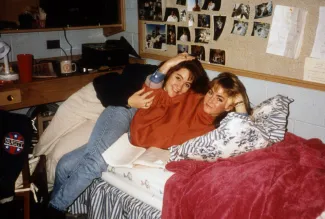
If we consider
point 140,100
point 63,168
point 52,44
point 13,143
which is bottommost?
point 63,168

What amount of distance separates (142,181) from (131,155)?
19 centimetres

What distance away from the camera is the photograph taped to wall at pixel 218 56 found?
6.86 ft

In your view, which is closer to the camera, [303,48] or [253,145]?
[253,145]

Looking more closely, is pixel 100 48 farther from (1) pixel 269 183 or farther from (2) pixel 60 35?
(1) pixel 269 183

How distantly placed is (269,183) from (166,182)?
426 mm

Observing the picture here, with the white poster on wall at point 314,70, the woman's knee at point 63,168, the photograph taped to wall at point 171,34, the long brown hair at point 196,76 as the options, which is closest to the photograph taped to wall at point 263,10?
the white poster on wall at point 314,70

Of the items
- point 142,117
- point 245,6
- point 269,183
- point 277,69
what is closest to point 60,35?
point 142,117

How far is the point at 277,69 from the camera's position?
1849 mm

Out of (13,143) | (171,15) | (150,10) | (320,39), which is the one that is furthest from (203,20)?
(13,143)

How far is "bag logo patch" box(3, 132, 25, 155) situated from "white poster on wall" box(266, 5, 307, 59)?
1.39 meters

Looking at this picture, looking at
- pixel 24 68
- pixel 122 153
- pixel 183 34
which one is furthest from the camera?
pixel 183 34

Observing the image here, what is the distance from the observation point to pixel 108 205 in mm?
1689

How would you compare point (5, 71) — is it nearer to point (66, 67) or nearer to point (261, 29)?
point (66, 67)

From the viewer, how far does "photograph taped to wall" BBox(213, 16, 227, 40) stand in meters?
2.03
